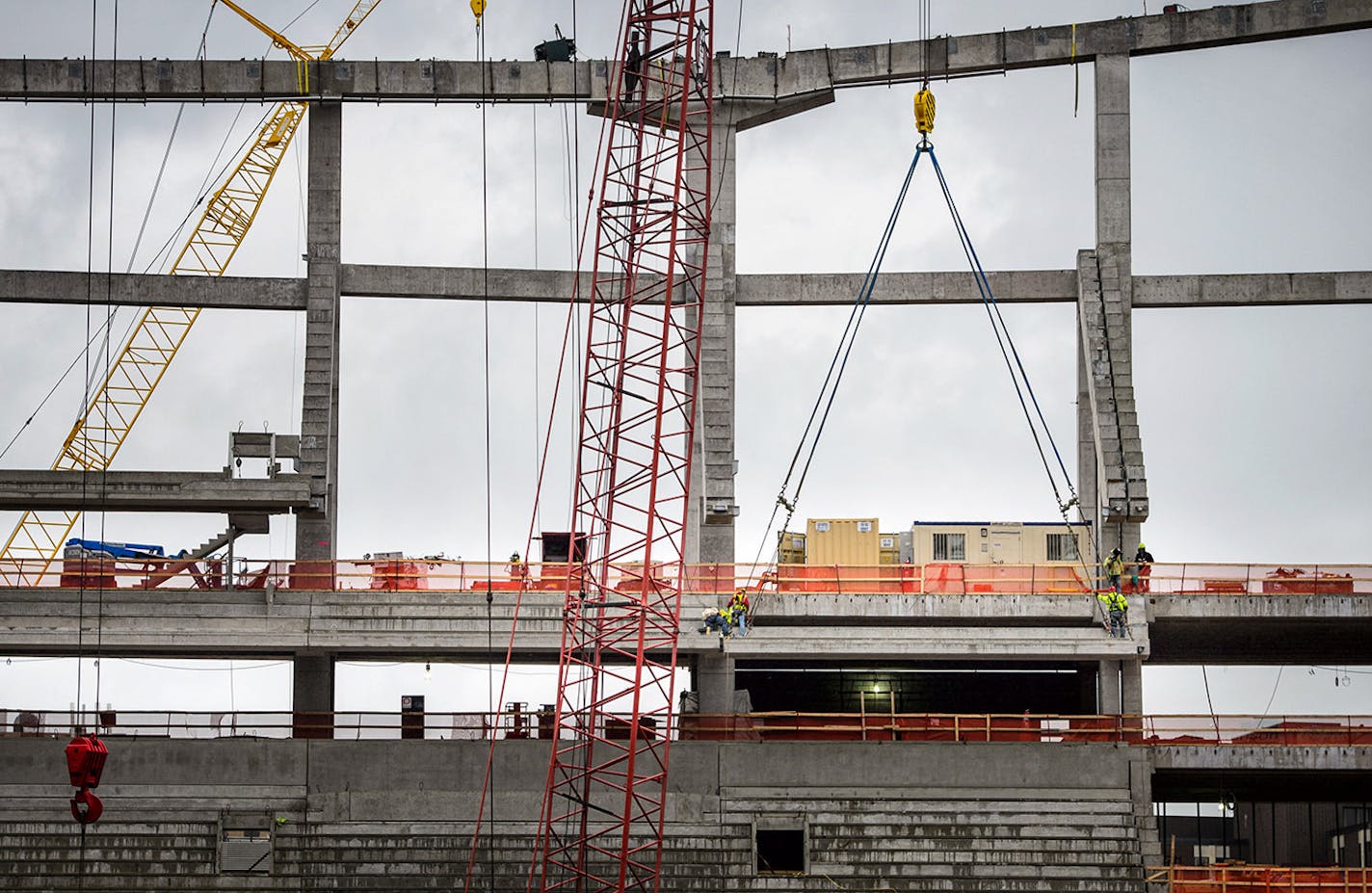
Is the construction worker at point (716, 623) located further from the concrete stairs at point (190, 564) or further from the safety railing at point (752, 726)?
the concrete stairs at point (190, 564)

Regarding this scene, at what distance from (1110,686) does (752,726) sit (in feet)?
36.3

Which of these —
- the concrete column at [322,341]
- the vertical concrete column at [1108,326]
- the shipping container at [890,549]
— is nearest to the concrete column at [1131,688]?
the vertical concrete column at [1108,326]

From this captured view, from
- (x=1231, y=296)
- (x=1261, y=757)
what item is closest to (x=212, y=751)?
(x=1261, y=757)

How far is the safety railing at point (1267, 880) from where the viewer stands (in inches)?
1866

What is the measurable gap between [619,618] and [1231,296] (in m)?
24.2

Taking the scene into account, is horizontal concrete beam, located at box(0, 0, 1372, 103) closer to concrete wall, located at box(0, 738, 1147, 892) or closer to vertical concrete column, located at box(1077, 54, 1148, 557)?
vertical concrete column, located at box(1077, 54, 1148, 557)

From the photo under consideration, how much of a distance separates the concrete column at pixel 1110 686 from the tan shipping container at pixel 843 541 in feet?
31.7

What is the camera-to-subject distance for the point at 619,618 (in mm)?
50531

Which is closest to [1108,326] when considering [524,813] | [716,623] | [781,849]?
[716,623]

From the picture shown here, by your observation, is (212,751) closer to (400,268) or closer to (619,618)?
(619,618)

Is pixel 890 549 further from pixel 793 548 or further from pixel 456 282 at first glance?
pixel 456 282

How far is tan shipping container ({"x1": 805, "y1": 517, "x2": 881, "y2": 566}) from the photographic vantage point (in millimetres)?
62531

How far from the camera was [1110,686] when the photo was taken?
55375mm

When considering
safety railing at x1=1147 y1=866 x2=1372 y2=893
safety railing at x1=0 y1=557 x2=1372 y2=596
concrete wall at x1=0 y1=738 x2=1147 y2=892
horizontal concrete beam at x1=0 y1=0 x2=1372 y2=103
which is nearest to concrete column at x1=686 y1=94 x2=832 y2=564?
horizontal concrete beam at x1=0 y1=0 x2=1372 y2=103
